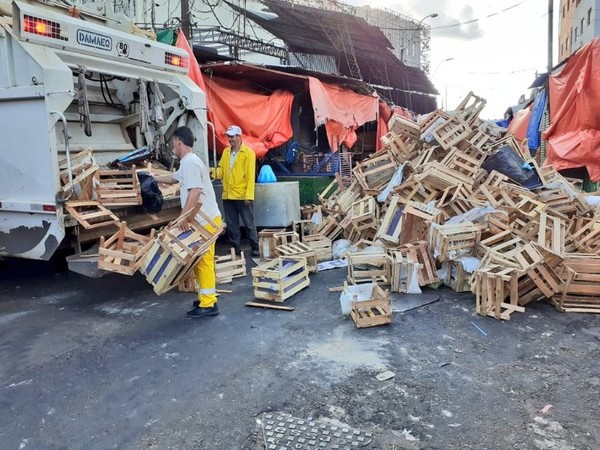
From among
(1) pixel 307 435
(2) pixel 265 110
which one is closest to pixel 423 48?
(2) pixel 265 110

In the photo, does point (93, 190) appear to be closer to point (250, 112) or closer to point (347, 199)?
point (347, 199)

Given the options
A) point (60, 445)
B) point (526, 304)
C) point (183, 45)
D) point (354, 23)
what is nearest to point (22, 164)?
point (60, 445)

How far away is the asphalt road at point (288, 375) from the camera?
109 inches

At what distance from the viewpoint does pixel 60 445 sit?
267 cm

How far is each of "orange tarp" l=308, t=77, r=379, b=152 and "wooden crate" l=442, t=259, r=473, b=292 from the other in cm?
538

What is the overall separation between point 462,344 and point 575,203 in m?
3.90

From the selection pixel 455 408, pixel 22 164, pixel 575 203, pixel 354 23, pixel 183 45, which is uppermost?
pixel 354 23

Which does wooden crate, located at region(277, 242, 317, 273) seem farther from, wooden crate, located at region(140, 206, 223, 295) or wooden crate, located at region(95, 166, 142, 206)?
wooden crate, located at region(95, 166, 142, 206)

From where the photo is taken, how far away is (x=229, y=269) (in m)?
6.01

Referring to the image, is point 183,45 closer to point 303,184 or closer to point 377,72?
point 303,184

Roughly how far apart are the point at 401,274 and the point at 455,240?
782 millimetres

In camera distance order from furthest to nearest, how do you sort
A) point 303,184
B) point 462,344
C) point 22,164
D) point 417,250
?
point 303,184 → point 417,250 → point 22,164 → point 462,344

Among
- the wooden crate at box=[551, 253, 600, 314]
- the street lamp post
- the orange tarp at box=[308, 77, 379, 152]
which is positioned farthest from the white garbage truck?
the street lamp post

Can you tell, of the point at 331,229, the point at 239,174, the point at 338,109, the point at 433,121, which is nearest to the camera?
the point at 239,174
